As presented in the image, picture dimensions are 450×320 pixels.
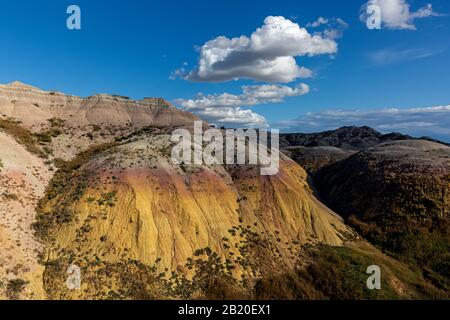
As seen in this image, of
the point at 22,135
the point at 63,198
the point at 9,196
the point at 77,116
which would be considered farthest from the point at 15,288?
the point at 77,116

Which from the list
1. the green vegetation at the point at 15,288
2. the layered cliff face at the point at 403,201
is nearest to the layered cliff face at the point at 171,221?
the green vegetation at the point at 15,288

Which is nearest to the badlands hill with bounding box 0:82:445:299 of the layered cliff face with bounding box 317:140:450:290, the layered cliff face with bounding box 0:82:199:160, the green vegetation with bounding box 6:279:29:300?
the green vegetation with bounding box 6:279:29:300

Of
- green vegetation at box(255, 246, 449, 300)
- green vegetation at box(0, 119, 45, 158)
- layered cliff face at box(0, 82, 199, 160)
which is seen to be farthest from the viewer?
layered cliff face at box(0, 82, 199, 160)

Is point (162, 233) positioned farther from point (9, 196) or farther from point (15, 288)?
point (9, 196)

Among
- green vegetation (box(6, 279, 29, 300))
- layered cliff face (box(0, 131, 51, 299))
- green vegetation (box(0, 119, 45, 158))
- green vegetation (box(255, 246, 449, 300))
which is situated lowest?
green vegetation (box(255, 246, 449, 300))

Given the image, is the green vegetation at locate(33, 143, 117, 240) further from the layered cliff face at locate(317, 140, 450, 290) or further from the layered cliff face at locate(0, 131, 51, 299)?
the layered cliff face at locate(317, 140, 450, 290)

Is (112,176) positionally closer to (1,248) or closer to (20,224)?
(20,224)

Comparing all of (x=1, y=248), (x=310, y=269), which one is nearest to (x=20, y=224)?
(x=1, y=248)
